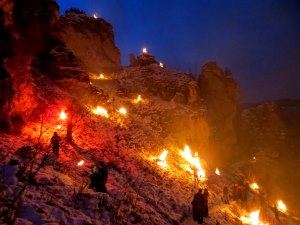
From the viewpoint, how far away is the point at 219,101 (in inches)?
2116

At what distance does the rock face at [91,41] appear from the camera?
52.4 metres

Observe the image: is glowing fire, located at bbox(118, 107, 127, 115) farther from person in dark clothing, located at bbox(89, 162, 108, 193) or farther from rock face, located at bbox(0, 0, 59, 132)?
person in dark clothing, located at bbox(89, 162, 108, 193)

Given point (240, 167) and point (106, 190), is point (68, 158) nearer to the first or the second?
point (106, 190)

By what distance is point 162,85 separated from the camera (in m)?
47.1

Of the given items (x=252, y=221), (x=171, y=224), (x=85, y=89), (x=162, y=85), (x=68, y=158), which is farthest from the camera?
(x=162, y=85)

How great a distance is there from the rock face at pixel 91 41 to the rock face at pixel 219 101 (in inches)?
704

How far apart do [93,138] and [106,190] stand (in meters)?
10.2

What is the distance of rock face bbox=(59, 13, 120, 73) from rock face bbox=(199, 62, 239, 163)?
17.9 m

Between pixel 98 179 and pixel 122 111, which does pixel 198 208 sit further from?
pixel 122 111

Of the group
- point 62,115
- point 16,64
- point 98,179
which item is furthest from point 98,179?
point 62,115

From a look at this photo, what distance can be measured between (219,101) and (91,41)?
26.0 metres

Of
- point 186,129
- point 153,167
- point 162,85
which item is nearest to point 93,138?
point 153,167

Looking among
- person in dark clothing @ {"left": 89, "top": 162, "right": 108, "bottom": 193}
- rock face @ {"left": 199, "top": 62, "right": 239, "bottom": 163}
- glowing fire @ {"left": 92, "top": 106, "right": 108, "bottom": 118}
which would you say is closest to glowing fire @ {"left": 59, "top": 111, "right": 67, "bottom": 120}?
glowing fire @ {"left": 92, "top": 106, "right": 108, "bottom": 118}

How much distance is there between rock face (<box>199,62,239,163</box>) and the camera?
173ft
